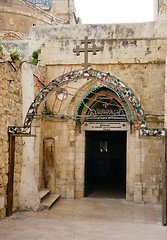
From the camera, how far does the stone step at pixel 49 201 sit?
29.3 feet

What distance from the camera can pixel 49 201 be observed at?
9477mm

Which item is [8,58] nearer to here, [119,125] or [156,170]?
[119,125]

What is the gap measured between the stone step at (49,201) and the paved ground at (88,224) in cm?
14

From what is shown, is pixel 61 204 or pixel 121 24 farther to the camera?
pixel 121 24

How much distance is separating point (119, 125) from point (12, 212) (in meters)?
4.49

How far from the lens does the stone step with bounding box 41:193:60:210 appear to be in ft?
29.3

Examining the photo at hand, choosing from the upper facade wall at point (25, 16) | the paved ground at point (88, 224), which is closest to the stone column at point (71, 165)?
the paved ground at point (88, 224)

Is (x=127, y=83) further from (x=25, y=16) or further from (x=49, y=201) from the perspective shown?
(x=25, y=16)

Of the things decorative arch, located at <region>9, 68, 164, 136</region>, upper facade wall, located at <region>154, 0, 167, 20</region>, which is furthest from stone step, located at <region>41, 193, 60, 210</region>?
upper facade wall, located at <region>154, 0, 167, 20</region>

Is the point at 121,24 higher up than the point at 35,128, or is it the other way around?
the point at 121,24

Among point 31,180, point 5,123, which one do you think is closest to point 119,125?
point 31,180

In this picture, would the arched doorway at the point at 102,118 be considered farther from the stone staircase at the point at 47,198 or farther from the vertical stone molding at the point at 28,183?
the vertical stone molding at the point at 28,183

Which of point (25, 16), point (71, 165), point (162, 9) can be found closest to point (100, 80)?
point (71, 165)

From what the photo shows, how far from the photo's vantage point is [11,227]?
642 cm
